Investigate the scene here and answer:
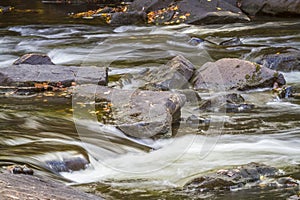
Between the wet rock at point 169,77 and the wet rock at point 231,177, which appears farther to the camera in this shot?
the wet rock at point 169,77

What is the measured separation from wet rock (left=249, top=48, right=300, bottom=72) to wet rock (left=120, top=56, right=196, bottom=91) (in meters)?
1.65

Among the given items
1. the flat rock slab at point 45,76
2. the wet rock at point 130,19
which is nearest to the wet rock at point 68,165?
the flat rock slab at point 45,76

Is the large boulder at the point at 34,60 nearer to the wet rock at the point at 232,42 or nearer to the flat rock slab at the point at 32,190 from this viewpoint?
the wet rock at the point at 232,42

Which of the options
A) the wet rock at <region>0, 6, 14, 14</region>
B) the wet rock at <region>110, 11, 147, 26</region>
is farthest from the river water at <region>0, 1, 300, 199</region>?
the wet rock at <region>0, 6, 14, 14</region>

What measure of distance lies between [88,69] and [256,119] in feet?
10.7

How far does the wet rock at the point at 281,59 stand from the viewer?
35.8 ft

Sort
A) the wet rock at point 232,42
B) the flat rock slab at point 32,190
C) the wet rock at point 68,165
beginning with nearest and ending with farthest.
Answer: the flat rock slab at point 32,190
the wet rock at point 68,165
the wet rock at point 232,42

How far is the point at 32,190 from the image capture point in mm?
4113

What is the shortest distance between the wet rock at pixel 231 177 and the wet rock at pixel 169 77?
3.84m

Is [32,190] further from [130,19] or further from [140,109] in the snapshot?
[130,19]

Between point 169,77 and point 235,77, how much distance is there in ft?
3.59

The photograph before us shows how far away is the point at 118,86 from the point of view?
1012cm

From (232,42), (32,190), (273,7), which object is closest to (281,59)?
(232,42)

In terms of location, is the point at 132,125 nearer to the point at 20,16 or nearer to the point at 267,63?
the point at 267,63
